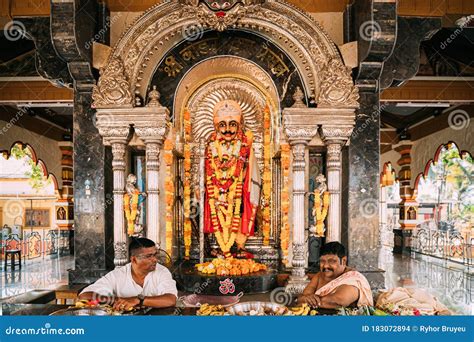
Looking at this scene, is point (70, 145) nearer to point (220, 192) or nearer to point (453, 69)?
point (220, 192)

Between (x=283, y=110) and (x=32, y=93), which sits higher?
(x=32, y=93)

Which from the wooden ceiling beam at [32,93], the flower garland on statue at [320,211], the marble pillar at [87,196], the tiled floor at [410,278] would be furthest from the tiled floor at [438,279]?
the wooden ceiling beam at [32,93]

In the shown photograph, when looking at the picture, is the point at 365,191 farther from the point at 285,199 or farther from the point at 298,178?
the point at 285,199

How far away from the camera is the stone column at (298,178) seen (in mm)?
5598

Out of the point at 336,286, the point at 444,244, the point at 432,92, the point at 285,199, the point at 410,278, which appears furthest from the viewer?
the point at 444,244

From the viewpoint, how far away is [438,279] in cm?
936

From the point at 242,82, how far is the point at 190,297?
3.49 m

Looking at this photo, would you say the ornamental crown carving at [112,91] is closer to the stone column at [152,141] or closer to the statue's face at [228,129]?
the stone column at [152,141]

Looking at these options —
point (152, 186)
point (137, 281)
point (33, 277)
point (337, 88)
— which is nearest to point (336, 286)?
point (137, 281)

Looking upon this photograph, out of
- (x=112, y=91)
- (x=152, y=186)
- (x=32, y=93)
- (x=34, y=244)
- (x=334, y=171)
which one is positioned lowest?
(x=34, y=244)

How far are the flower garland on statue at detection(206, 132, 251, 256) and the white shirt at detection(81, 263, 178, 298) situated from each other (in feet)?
8.36

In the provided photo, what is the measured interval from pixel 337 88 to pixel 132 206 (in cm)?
308

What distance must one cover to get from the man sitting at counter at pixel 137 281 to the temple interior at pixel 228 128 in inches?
42.4

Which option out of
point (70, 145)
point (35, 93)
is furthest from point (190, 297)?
point (70, 145)
